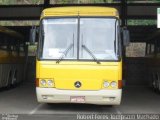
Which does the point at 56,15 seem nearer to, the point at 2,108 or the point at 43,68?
the point at 43,68

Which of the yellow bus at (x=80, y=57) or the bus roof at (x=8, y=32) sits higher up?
the bus roof at (x=8, y=32)

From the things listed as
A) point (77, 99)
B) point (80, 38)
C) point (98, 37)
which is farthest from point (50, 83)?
point (98, 37)

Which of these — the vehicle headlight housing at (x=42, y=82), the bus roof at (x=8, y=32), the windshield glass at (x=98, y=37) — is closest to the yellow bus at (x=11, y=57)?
the bus roof at (x=8, y=32)

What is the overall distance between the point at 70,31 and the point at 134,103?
14.6ft

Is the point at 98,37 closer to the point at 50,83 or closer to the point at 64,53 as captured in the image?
the point at 64,53

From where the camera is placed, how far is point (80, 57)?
14.6 m

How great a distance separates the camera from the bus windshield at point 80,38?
1466 centimetres

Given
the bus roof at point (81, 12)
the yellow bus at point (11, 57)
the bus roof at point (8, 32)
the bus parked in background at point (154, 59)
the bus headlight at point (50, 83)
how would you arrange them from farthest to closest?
the bus parked in background at point (154, 59), the bus roof at point (8, 32), the yellow bus at point (11, 57), the bus roof at point (81, 12), the bus headlight at point (50, 83)

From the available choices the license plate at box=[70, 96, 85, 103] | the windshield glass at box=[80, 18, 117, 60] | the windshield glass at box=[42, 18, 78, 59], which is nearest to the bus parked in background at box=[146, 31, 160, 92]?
the windshield glass at box=[80, 18, 117, 60]

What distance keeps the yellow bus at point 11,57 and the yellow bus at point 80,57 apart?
644cm

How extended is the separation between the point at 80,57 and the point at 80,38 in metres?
0.64

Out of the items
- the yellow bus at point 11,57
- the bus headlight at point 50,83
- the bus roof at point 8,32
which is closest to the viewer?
the bus headlight at point 50,83

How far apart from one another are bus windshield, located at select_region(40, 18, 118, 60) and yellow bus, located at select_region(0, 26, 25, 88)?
636cm

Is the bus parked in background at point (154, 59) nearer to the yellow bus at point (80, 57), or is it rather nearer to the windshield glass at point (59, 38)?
the yellow bus at point (80, 57)
